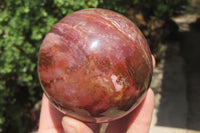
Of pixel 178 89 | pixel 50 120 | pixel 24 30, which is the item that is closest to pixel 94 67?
pixel 50 120

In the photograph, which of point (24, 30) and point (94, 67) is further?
point (24, 30)

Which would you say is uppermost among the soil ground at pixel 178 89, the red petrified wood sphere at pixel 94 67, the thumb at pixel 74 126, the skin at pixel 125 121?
the red petrified wood sphere at pixel 94 67

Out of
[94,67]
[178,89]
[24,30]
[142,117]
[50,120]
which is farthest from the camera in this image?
[178,89]

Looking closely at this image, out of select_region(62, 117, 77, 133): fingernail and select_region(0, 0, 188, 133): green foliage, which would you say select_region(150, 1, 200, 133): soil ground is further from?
select_region(62, 117, 77, 133): fingernail

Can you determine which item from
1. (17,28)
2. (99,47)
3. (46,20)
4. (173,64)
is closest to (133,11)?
(173,64)

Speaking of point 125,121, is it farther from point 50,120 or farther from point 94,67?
point 94,67

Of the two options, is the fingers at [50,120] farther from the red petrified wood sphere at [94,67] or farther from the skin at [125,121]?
the red petrified wood sphere at [94,67]

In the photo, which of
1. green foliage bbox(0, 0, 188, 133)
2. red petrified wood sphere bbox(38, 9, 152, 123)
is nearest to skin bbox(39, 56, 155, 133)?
red petrified wood sphere bbox(38, 9, 152, 123)

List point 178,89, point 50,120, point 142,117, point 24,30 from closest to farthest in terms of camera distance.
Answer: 1. point 142,117
2. point 50,120
3. point 24,30
4. point 178,89

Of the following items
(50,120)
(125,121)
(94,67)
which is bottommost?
(125,121)

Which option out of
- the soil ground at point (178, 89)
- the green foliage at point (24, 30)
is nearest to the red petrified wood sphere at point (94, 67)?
the green foliage at point (24, 30)
